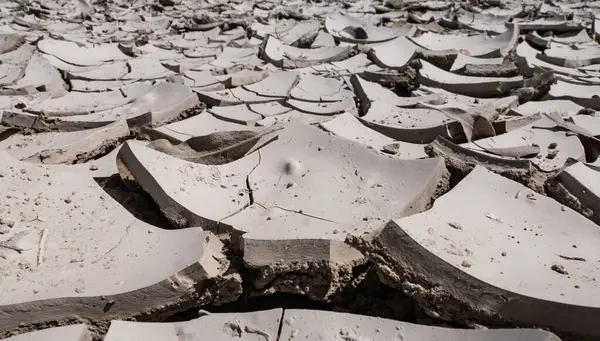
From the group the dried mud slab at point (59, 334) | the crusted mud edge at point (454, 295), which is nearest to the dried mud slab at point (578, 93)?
the crusted mud edge at point (454, 295)

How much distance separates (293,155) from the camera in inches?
62.1

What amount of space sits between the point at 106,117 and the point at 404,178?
4.36ft

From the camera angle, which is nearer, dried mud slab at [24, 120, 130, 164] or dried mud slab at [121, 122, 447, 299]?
dried mud slab at [121, 122, 447, 299]

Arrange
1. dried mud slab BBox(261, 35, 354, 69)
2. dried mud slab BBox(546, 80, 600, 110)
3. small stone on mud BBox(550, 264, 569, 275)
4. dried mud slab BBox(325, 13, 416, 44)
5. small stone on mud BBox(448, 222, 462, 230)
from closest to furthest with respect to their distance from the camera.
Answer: small stone on mud BBox(550, 264, 569, 275)
small stone on mud BBox(448, 222, 462, 230)
dried mud slab BBox(546, 80, 600, 110)
dried mud slab BBox(261, 35, 354, 69)
dried mud slab BBox(325, 13, 416, 44)

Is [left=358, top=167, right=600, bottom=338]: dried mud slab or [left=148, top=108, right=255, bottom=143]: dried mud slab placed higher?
[left=358, top=167, right=600, bottom=338]: dried mud slab

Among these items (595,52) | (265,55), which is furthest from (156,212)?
(595,52)

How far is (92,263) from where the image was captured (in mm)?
1171

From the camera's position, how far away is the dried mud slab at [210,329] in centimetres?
99

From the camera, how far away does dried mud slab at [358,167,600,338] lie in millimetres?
979

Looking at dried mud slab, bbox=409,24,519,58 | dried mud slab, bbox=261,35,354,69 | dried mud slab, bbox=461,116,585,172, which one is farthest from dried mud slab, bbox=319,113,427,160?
dried mud slab, bbox=409,24,519,58

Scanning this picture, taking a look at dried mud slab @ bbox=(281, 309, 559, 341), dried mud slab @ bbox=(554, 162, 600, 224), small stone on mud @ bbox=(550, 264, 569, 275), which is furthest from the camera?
dried mud slab @ bbox=(554, 162, 600, 224)

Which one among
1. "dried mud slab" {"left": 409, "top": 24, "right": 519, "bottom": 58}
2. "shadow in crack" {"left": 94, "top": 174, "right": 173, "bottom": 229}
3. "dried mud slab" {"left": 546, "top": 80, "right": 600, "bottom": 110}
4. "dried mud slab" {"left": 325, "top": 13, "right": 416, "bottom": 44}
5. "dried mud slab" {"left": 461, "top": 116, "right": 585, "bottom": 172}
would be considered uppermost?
"dried mud slab" {"left": 461, "top": 116, "right": 585, "bottom": 172}

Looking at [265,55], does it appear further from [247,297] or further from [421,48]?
[247,297]

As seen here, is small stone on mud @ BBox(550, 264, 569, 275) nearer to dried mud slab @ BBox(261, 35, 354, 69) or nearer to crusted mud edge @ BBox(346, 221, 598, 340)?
crusted mud edge @ BBox(346, 221, 598, 340)
